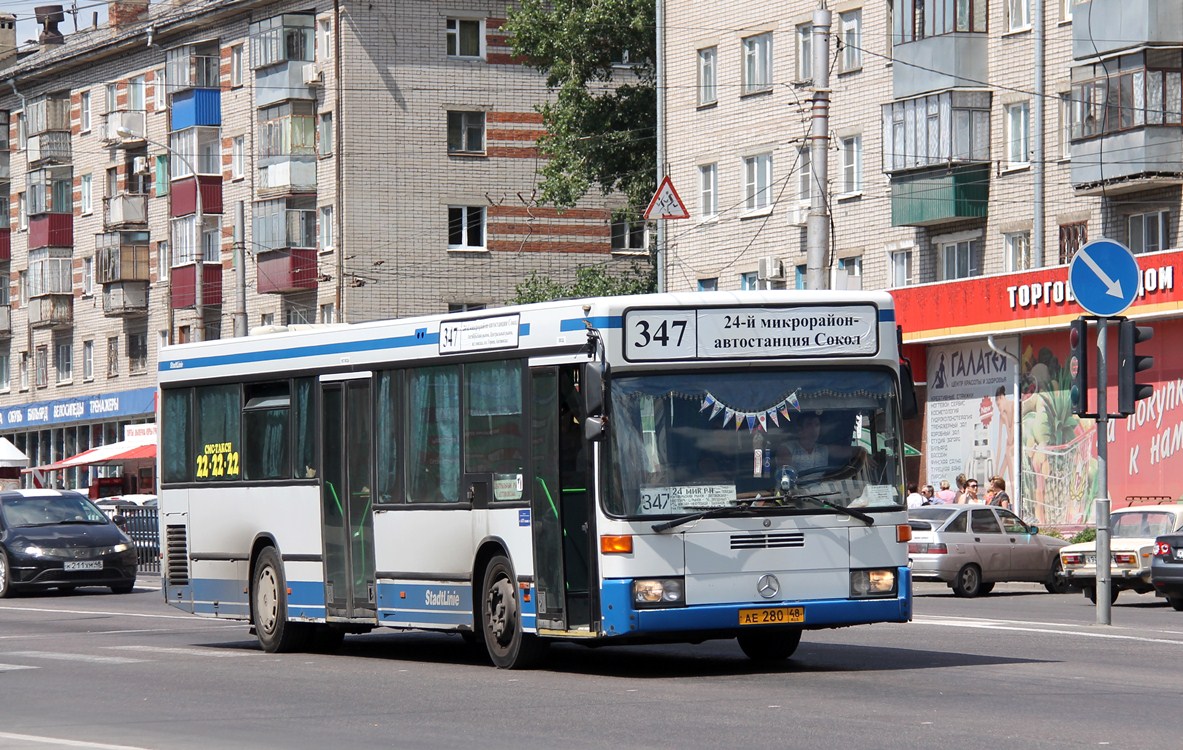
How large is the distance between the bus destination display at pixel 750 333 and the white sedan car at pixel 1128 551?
13.2 meters

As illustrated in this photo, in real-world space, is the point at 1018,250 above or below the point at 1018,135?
below

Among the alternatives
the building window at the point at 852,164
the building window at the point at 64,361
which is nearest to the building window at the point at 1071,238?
the building window at the point at 852,164

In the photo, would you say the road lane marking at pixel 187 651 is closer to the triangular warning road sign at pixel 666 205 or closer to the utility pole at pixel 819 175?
the utility pole at pixel 819 175

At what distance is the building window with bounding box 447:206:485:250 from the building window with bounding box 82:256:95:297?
17950mm

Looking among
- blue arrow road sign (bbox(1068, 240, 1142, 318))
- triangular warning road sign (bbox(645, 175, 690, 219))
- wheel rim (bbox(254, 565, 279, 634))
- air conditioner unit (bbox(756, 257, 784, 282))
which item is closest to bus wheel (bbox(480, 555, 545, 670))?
wheel rim (bbox(254, 565, 279, 634))

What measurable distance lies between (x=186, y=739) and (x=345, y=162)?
169 ft

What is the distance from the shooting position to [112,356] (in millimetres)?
76062

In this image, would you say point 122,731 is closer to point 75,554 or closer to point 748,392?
point 748,392

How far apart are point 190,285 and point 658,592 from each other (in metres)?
56.0

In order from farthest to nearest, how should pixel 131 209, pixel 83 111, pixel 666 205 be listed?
1. pixel 83 111
2. pixel 131 209
3. pixel 666 205

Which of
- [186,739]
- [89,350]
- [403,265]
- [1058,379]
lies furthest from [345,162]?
[186,739]

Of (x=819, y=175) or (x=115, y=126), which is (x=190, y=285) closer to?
(x=115, y=126)

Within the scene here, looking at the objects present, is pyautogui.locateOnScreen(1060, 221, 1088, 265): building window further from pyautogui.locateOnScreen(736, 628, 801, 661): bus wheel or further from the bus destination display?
the bus destination display

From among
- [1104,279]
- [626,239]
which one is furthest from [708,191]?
[1104,279]
